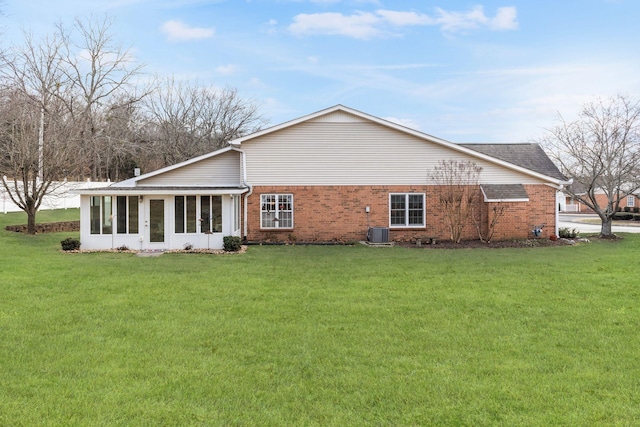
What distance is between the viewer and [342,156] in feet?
64.0

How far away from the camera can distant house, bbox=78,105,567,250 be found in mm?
19312

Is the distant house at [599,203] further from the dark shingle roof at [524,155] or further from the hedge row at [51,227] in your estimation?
the hedge row at [51,227]

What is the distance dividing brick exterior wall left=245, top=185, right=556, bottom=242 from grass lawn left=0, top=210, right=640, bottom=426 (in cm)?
785

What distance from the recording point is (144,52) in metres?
38.9

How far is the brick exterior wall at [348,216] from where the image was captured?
1938 centimetres

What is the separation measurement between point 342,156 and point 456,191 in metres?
4.98

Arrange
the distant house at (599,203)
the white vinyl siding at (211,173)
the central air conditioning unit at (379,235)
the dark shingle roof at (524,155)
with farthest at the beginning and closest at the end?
1. the distant house at (599,203)
2. the dark shingle roof at (524,155)
3. the white vinyl siding at (211,173)
4. the central air conditioning unit at (379,235)

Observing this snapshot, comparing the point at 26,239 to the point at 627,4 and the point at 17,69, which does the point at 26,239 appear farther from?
the point at 627,4

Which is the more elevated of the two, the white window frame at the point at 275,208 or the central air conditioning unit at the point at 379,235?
the white window frame at the point at 275,208

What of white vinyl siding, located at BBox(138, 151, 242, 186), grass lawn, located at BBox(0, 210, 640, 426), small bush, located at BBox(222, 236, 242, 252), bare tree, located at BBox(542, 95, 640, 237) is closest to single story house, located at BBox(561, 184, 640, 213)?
bare tree, located at BBox(542, 95, 640, 237)

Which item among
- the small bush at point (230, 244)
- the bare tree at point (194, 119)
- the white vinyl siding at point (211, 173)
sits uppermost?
the bare tree at point (194, 119)

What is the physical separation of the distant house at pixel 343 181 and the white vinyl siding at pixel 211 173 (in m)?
Result: 0.04

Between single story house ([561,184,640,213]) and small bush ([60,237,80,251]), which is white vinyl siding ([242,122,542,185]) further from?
single story house ([561,184,640,213])

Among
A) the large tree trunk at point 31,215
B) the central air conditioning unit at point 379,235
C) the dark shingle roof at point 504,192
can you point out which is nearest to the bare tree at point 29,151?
Answer: the large tree trunk at point 31,215
